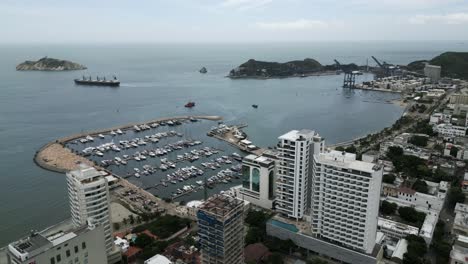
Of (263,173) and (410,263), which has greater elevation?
(263,173)

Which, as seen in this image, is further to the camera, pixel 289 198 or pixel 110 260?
pixel 289 198

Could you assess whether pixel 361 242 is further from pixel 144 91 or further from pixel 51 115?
pixel 144 91

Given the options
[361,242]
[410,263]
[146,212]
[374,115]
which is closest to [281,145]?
[361,242]

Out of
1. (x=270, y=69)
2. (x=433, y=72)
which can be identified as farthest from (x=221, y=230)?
(x=270, y=69)

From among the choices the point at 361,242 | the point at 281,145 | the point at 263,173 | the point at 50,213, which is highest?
the point at 281,145

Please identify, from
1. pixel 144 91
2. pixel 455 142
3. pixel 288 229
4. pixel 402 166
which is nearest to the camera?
pixel 288 229

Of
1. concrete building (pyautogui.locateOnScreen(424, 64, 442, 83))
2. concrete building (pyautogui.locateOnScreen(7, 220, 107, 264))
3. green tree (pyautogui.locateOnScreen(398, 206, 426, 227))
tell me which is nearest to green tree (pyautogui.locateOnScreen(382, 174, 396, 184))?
green tree (pyautogui.locateOnScreen(398, 206, 426, 227))

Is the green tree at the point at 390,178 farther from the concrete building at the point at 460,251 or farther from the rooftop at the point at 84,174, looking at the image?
the rooftop at the point at 84,174

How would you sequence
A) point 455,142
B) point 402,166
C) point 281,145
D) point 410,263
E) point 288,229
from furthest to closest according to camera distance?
point 455,142 < point 402,166 < point 281,145 < point 288,229 < point 410,263
